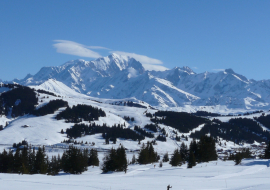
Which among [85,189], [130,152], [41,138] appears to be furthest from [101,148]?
[85,189]

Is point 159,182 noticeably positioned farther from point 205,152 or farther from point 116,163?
point 205,152

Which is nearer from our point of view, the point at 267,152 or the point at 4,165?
the point at 4,165

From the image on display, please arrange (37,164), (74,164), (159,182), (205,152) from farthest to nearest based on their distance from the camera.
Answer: (205,152), (37,164), (74,164), (159,182)

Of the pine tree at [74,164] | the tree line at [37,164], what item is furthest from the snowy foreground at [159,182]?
the tree line at [37,164]

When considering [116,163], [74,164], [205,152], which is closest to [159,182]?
[116,163]

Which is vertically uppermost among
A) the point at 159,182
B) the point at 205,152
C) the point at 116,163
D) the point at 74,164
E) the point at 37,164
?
the point at 205,152

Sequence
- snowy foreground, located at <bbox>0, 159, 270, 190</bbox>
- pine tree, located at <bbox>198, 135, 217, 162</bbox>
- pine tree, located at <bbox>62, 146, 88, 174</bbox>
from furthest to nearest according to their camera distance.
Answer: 1. pine tree, located at <bbox>198, 135, 217, 162</bbox>
2. pine tree, located at <bbox>62, 146, 88, 174</bbox>
3. snowy foreground, located at <bbox>0, 159, 270, 190</bbox>

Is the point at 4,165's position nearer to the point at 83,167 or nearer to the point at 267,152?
the point at 83,167

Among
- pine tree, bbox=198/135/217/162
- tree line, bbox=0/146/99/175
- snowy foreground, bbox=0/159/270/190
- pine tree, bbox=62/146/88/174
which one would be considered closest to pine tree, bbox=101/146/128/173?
pine tree, bbox=62/146/88/174

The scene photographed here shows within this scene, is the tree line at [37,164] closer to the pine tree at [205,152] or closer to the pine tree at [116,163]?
the pine tree at [116,163]

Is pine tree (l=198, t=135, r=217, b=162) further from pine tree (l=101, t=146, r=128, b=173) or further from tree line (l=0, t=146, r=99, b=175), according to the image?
tree line (l=0, t=146, r=99, b=175)

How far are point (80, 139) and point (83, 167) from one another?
4870 inches

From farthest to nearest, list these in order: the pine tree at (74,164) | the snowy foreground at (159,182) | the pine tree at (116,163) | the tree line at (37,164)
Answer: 1. the tree line at (37,164)
2. the pine tree at (74,164)
3. the pine tree at (116,163)
4. the snowy foreground at (159,182)

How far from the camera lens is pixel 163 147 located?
199 metres
